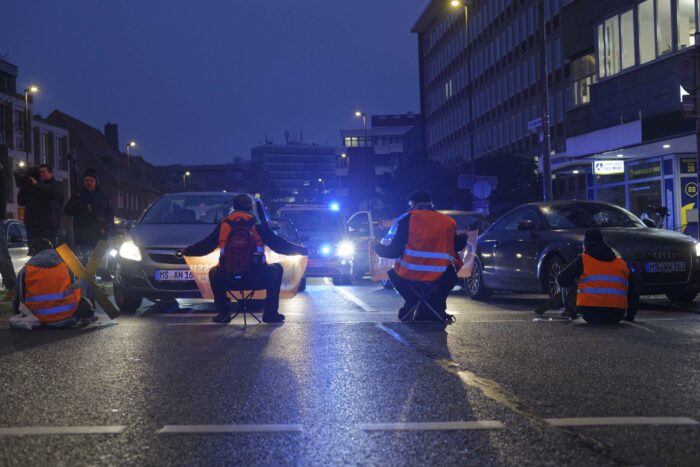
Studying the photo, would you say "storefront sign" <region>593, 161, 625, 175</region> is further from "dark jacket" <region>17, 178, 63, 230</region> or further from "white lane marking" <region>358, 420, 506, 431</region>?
"white lane marking" <region>358, 420, 506, 431</region>

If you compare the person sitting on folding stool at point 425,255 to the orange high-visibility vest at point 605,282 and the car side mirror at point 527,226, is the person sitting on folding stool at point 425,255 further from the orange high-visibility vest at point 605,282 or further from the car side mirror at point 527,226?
the car side mirror at point 527,226

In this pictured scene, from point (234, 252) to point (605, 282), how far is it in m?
4.22

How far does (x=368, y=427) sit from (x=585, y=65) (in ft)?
120

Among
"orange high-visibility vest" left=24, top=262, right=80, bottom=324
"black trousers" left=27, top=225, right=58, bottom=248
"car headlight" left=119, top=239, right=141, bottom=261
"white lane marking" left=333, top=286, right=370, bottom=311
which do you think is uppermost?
"black trousers" left=27, top=225, right=58, bottom=248

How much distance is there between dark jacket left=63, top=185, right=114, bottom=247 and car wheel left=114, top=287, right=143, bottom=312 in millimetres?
1307

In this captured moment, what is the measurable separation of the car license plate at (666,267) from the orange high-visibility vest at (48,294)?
7.32 m

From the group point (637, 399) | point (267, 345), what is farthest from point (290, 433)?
point (267, 345)

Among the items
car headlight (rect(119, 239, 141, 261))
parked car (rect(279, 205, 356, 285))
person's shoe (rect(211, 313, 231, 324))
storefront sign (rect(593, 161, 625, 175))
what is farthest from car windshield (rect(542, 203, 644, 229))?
storefront sign (rect(593, 161, 625, 175))

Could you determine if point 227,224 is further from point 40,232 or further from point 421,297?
point 40,232

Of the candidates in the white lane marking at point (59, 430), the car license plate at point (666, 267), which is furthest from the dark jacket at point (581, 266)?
the white lane marking at point (59, 430)

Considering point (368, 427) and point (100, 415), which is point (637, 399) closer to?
point (368, 427)

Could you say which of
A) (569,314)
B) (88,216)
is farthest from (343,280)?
(569,314)

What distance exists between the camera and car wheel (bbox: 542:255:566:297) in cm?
1323

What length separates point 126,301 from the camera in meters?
13.0
